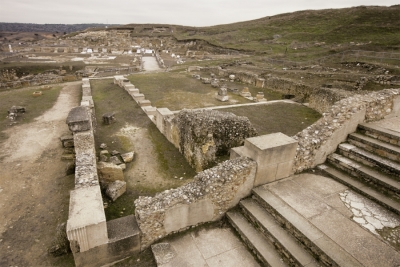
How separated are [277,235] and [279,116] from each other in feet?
27.8

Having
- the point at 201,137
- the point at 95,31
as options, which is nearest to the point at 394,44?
the point at 201,137

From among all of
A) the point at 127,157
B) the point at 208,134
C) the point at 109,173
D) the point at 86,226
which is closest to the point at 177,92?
the point at 127,157

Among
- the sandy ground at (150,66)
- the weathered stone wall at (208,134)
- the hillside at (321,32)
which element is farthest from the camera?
the hillside at (321,32)

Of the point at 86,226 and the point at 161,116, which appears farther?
the point at 161,116

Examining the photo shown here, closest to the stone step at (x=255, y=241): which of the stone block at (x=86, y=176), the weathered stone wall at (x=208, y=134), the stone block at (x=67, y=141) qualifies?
the weathered stone wall at (x=208, y=134)

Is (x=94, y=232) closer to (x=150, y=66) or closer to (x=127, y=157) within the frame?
(x=127, y=157)

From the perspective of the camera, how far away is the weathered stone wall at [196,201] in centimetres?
481

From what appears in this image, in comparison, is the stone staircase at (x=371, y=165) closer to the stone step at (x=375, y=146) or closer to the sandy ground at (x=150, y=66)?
the stone step at (x=375, y=146)

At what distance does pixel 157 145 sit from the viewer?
31.0 ft

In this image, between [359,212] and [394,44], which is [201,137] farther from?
[394,44]

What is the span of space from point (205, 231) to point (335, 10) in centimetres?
7428

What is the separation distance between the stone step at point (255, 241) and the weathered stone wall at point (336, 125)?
2.03 meters

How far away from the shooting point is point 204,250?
478 centimetres

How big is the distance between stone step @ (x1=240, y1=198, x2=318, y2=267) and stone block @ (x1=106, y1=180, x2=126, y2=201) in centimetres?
329
